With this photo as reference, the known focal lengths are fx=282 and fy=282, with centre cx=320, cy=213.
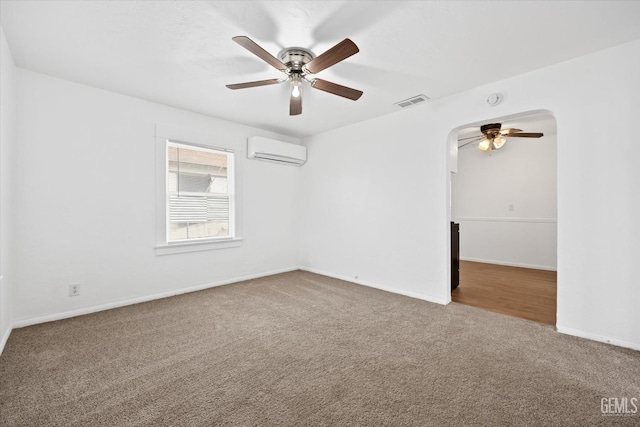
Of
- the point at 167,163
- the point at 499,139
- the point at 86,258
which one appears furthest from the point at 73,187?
the point at 499,139

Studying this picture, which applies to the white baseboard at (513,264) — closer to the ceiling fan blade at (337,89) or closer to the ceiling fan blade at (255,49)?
the ceiling fan blade at (337,89)

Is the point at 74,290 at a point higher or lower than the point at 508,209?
lower

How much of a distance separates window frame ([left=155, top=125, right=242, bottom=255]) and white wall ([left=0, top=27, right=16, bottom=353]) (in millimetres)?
1315

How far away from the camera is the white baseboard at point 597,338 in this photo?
234 cm

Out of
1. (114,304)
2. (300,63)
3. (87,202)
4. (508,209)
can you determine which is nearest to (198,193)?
(87,202)

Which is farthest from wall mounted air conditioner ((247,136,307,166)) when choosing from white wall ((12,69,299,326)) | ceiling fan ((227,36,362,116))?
ceiling fan ((227,36,362,116))

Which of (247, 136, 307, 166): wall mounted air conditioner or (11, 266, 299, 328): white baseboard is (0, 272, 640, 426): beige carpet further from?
(247, 136, 307, 166): wall mounted air conditioner

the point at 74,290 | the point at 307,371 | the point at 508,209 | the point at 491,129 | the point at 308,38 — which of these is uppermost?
the point at 308,38

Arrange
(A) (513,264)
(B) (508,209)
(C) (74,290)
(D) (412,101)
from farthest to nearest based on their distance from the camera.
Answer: (B) (508,209)
(A) (513,264)
(D) (412,101)
(C) (74,290)

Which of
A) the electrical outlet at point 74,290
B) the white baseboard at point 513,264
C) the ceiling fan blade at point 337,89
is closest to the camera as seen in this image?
the ceiling fan blade at point 337,89

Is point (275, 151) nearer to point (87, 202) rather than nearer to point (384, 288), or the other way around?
point (87, 202)

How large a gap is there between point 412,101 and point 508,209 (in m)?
3.86

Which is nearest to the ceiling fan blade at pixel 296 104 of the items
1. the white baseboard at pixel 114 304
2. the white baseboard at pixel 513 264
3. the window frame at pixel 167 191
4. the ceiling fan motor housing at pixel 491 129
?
the window frame at pixel 167 191

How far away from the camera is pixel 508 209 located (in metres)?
5.89
